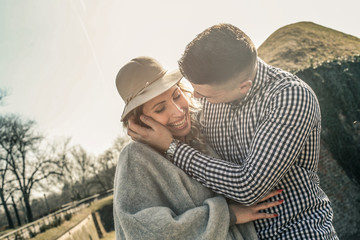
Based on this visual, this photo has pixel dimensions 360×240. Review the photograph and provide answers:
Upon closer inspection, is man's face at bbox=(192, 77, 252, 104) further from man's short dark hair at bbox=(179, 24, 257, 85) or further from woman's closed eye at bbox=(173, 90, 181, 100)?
woman's closed eye at bbox=(173, 90, 181, 100)

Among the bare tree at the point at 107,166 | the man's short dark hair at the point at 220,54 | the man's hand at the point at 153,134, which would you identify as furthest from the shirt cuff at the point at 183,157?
the bare tree at the point at 107,166

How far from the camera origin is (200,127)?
102 inches

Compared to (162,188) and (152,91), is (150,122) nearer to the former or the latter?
(152,91)

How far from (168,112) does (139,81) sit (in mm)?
347

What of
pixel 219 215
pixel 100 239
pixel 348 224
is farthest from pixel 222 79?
pixel 100 239

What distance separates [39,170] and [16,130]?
6351mm

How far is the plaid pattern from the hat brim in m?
0.45

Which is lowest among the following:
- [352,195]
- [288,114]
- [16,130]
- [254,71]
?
[352,195]

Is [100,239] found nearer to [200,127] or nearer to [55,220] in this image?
[55,220]

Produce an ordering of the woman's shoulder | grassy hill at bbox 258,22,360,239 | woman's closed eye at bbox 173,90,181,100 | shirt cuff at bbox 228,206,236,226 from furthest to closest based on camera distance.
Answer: grassy hill at bbox 258,22,360,239, woman's closed eye at bbox 173,90,181,100, the woman's shoulder, shirt cuff at bbox 228,206,236,226

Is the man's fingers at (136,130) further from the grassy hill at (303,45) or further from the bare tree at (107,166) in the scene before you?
the bare tree at (107,166)

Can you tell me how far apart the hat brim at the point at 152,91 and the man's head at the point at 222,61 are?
0.18 m

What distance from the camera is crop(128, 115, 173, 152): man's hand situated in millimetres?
2082

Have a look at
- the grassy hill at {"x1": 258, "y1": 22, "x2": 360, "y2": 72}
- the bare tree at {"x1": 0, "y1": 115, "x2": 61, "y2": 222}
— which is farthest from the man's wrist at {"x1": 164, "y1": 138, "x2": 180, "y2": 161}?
the bare tree at {"x1": 0, "y1": 115, "x2": 61, "y2": 222}
